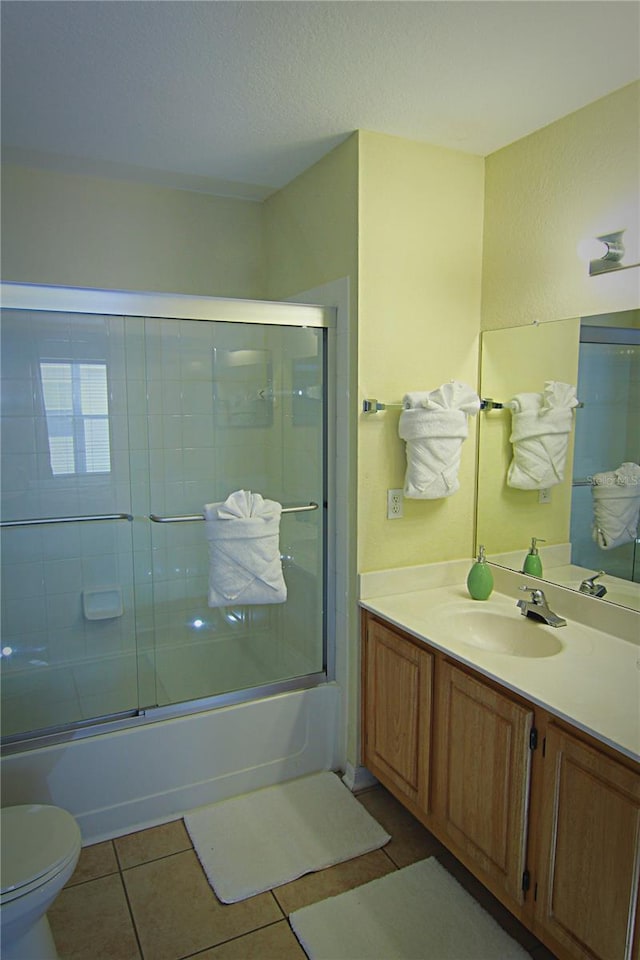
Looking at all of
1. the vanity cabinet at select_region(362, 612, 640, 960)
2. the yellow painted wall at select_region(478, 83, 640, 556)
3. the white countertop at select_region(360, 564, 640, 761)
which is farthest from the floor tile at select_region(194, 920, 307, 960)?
the yellow painted wall at select_region(478, 83, 640, 556)

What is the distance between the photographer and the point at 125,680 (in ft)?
8.21

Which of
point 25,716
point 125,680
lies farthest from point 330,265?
point 25,716

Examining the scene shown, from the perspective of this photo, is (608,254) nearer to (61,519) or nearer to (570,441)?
(570,441)

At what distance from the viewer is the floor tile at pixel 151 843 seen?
222cm

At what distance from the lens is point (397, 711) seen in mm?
2324

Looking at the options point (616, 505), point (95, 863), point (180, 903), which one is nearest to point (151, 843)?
point (95, 863)

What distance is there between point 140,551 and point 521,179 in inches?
81.3

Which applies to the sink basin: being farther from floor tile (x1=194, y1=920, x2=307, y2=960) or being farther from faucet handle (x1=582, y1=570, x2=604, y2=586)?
floor tile (x1=194, y1=920, x2=307, y2=960)

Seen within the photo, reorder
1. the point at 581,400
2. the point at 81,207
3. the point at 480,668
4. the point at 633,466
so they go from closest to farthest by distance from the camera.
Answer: the point at 480,668
the point at 633,466
the point at 581,400
the point at 81,207

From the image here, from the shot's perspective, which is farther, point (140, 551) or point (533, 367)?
point (140, 551)

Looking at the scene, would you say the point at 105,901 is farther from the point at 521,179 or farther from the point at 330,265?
the point at 521,179

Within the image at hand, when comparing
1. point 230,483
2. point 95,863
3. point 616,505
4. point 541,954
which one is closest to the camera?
point 541,954

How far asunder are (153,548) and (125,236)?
4.77 feet

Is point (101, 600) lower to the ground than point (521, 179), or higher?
lower
